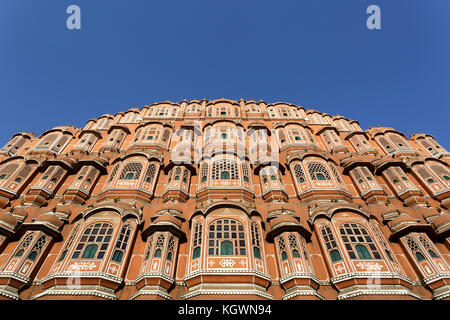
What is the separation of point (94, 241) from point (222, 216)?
24.1ft

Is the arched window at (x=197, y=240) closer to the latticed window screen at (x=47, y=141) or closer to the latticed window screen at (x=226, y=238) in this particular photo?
the latticed window screen at (x=226, y=238)

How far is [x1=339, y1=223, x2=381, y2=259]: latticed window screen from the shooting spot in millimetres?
15242

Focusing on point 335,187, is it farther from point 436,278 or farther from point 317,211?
point 436,278

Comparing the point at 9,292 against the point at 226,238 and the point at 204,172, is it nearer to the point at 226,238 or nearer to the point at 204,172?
the point at 226,238

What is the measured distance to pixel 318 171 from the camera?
73.3 ft

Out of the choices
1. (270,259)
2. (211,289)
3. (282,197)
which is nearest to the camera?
Result: (211,289)

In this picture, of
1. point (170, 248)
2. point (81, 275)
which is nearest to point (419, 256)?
point (170, 248)

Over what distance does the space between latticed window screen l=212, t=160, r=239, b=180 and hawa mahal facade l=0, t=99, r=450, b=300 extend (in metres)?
0.14

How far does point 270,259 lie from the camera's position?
634 inches

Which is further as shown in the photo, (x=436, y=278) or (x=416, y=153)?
(x=416, y=153)

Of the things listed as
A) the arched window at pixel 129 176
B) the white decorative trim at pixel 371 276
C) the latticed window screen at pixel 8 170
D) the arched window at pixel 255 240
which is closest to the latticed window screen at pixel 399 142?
the white decorative trim at pixel 371 276
